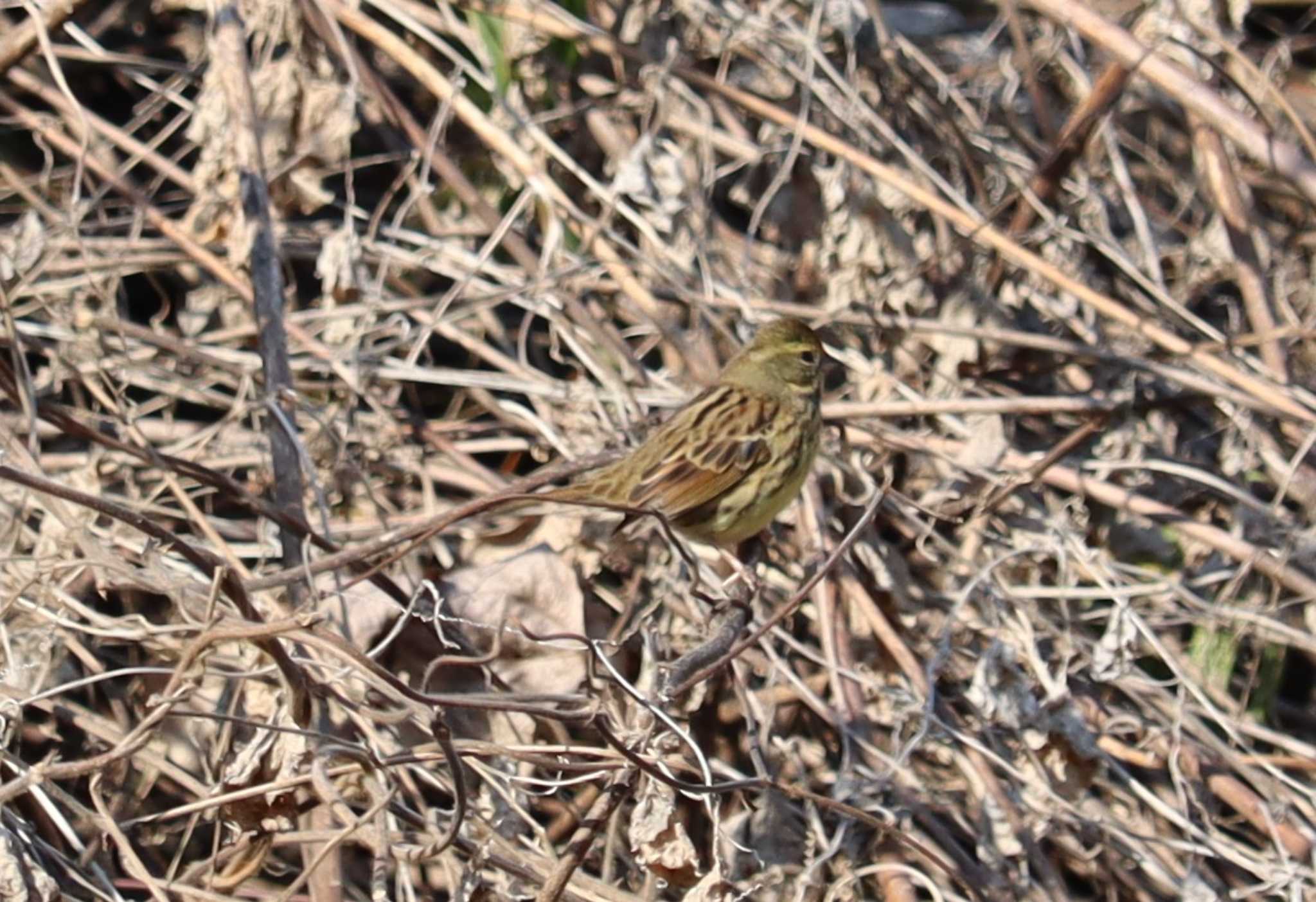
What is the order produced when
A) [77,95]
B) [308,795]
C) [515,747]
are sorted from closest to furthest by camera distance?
1. [515,747]
2. [308,795]
3. [77,95]

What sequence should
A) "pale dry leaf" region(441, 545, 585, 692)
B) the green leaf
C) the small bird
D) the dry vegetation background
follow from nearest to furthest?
1. the dry vegetation background
2. "pale dry leaf" region(441, 545, 585, 692)
3. the small bird
4. the green leaf

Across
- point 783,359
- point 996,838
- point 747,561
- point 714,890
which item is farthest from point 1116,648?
point 714,890

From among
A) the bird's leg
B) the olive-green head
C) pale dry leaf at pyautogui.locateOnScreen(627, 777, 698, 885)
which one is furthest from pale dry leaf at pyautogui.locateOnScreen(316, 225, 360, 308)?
pale dry leaf at pyautogui.locateOnScreen(627, 777, 698, 885)

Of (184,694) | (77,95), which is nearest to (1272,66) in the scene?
(77,95)

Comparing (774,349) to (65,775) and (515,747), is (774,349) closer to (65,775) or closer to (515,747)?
(515,747)

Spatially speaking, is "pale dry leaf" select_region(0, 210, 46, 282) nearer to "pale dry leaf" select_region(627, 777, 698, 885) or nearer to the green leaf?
the green leaf

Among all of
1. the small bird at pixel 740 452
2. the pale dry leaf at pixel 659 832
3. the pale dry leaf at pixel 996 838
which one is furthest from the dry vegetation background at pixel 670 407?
the pale dry leaf at pixel 659 832
